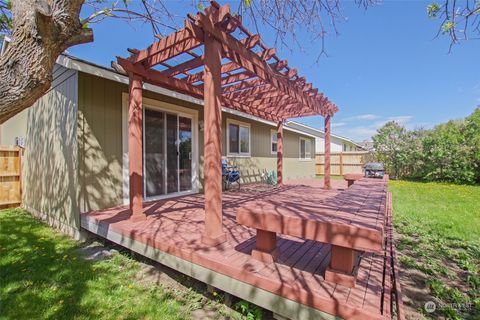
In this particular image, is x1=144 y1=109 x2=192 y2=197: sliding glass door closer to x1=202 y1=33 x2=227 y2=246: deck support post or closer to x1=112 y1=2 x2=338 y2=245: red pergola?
x1=112 y1=2 x2=338 y2=245: red pergola

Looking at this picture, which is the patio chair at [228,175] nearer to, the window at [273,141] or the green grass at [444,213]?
the window at [273,141]

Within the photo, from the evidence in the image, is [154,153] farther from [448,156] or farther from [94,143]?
[448,156]

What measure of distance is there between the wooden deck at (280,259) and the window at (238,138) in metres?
4.37

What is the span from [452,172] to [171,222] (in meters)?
13.5

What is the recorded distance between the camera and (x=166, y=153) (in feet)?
17.9

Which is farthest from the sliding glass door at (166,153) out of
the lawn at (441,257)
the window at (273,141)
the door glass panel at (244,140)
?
the window at (273,141)

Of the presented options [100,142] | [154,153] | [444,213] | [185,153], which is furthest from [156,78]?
[444,213]

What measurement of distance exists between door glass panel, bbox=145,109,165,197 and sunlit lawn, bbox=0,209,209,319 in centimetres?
187

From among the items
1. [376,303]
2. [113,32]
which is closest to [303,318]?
[376,303]

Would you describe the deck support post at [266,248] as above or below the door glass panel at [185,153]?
below

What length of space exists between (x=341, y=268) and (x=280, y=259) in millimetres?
614

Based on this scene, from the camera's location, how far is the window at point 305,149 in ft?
45.5

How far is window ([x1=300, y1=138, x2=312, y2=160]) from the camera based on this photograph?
45.5 ft

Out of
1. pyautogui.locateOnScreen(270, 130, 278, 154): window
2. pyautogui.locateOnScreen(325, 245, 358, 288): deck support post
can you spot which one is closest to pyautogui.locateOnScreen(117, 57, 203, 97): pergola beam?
pyautogui.locateOnScreen(325, 245, 358, 288): deck support post
